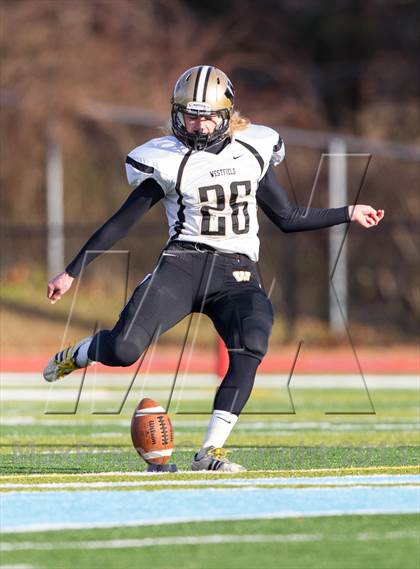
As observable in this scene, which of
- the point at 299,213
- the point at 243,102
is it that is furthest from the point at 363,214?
the point at 243,102

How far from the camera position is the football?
22.2ft

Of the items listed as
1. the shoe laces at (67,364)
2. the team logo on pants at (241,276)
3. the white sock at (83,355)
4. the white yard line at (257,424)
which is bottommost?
the white yard line at (257,424)

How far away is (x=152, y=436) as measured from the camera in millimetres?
6793

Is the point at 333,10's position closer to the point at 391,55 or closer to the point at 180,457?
the point at 391,55

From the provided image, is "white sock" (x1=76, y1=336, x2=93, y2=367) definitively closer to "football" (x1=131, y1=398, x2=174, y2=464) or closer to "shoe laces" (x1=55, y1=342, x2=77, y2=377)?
"shoe laces" (x1=55, y1=342, x2=77, y2=377)

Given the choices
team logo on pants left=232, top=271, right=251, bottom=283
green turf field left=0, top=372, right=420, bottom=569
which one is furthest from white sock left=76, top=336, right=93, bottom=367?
team logo on pants left=232, top=271, right=251, bottom=283

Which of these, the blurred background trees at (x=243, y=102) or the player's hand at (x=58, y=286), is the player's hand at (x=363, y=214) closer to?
the player's hand at (x=58, y=286)

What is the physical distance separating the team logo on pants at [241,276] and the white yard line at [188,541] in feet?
7.18

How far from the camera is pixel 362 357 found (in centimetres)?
2028

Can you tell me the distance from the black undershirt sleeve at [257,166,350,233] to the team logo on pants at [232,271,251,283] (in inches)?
15.6

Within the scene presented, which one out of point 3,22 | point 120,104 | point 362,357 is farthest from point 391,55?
point 362,357

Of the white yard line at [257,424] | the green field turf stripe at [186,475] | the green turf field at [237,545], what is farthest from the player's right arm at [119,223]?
the white yard line at [257,424]

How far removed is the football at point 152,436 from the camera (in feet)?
22.2

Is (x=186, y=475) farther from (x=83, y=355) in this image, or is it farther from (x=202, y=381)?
(x=202, y=381)
